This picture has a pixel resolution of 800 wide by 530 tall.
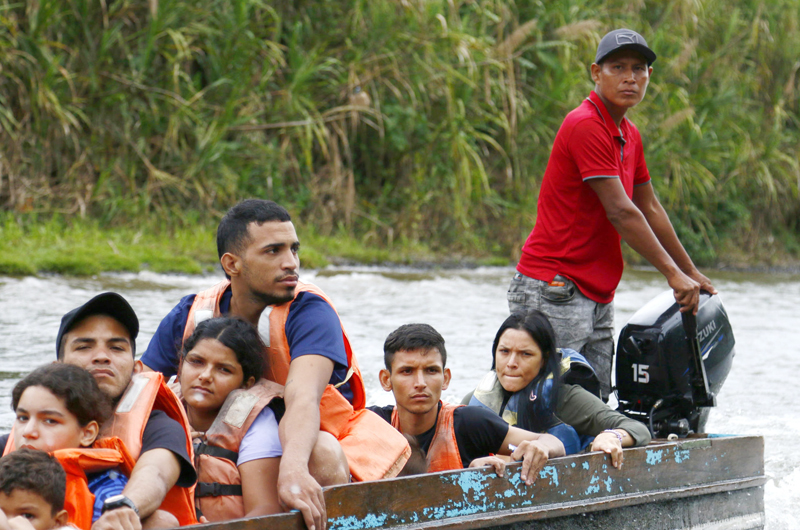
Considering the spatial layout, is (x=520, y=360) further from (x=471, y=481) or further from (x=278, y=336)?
(x=278, y=336)

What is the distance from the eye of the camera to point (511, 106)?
11.2 meters

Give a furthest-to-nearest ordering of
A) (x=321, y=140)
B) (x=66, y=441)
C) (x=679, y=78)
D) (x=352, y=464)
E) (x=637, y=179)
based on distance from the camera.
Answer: (x=679, y=78), (x=321, y=140), (x=637, y=179), (x=352, y=464), (x=66, y=441)

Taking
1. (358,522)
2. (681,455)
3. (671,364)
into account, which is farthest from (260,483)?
(671,364)

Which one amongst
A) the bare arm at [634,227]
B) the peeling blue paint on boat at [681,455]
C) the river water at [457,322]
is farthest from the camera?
the river water at [457,322]

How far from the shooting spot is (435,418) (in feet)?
9.47

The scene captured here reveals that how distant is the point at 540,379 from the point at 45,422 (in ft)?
5.57

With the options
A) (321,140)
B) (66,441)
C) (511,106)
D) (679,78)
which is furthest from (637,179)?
(679,78)

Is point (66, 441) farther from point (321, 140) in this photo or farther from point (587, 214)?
point (321, 140)

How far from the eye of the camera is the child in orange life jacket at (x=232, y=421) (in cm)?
230

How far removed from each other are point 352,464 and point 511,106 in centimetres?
922

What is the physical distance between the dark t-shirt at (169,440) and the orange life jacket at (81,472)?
3.8 inches

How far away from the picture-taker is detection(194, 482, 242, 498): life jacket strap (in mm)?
2326

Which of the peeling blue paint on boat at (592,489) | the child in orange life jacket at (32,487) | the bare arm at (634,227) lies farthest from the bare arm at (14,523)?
the bare arm at (634,227)

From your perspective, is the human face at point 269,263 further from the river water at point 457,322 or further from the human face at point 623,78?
the river water at point 457,322
